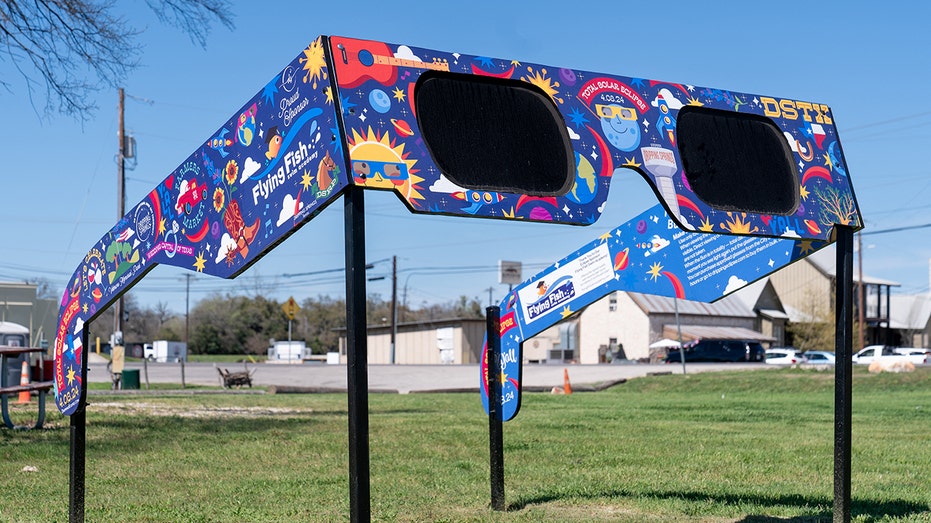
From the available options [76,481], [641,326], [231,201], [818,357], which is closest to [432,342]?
[641,326]

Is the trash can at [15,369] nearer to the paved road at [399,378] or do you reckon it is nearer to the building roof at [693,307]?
the paved road at [399,378]

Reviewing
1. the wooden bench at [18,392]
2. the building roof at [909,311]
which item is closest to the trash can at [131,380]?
the wooden bench at [18,392]

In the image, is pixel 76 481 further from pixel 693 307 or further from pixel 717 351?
pixel 693 307

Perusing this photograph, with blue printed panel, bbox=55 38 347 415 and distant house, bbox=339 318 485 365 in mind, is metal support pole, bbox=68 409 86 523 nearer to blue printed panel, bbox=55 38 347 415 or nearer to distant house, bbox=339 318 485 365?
blue printed panel, bbox=55 38 347 415

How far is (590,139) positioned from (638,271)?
1.91 metres

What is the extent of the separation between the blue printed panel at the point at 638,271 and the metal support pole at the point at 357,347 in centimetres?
254

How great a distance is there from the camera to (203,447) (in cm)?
1058

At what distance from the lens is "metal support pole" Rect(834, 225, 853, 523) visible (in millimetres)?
5168

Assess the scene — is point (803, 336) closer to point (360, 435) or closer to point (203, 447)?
point (203, 447)

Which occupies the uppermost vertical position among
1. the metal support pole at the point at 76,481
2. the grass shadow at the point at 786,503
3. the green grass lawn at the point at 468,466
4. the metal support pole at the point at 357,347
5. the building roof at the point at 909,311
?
the metal support pole at the point at 357,347

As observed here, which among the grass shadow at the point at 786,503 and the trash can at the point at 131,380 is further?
the trash can at the point at 131,380

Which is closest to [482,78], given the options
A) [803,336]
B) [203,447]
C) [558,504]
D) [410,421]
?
[558,504]

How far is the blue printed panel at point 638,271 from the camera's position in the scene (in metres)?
5.84

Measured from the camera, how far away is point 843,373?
5195 millimetres
